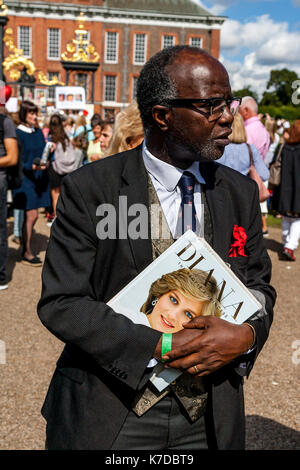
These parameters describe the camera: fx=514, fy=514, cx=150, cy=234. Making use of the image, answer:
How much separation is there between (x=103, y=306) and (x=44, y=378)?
2647 mm

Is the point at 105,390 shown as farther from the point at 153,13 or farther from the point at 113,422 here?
the point at 153,13

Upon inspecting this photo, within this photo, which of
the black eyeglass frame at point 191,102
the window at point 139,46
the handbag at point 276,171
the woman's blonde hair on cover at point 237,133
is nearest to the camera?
the black eyeglass frame at point 191,102

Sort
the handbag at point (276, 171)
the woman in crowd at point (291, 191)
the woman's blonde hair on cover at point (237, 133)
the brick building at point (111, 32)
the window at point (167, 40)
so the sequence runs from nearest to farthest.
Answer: the woman's blonde hair on cover at point (237, 133)
the woman in crowd at point (291, 191)
the handbag at point (276, 171)
the brick building at point (111, 32)
the window at point (167, 40)

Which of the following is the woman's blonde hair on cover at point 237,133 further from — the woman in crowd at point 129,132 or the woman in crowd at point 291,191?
the woman in crowd at point 291,191

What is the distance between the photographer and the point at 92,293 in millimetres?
1678

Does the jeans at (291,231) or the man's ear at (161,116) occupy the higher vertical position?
the man's ear at (161,116)

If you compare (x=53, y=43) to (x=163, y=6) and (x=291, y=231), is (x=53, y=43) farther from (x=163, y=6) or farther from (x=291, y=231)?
(x=291, y=231)

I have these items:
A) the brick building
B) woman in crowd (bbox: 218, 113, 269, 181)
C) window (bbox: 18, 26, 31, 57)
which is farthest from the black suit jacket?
window (bbox: 18, 26, 31, 57)

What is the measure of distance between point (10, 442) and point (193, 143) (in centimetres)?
236

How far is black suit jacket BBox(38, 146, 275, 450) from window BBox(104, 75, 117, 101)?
158 ft

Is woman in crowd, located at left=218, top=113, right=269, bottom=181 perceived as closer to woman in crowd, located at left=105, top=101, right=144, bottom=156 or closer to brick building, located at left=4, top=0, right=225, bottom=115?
woman in crowd, located at left=105, top=101, right=144, bottom=156

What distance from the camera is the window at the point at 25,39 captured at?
152 ft

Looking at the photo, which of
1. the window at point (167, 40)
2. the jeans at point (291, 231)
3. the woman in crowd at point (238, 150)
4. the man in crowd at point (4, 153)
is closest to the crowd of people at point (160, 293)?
the woman in crowd at point (238, 150)

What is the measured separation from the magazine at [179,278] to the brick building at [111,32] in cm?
4636
